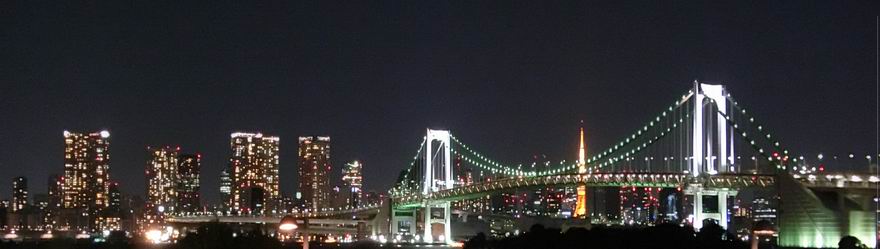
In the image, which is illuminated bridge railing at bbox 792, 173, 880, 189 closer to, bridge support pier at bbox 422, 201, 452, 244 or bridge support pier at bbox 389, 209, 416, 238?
bridge support pier at bbox 422, 201, 452, 244

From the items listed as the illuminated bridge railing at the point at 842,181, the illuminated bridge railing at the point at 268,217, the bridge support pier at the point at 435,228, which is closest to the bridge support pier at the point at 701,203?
the illuminated bridge railing at the point at 842,181

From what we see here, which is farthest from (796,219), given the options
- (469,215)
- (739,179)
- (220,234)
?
(469,215)

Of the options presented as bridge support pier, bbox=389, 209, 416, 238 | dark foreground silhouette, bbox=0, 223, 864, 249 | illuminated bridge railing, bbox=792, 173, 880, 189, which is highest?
illuminated bridge railing, bbox=792, 173, 880, 189

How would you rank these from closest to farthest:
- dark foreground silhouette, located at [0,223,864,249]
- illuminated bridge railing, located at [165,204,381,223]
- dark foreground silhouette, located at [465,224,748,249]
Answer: dark foreground silhouette, located at [465,224,748,249] < dark foreground silhouette, located at [0,223,864,249] < illuminated bridge railing, located at [165,204,381,223]

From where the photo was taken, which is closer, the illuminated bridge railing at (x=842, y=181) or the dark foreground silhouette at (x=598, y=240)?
the dark foreground silhouette at (x=598, y=240)

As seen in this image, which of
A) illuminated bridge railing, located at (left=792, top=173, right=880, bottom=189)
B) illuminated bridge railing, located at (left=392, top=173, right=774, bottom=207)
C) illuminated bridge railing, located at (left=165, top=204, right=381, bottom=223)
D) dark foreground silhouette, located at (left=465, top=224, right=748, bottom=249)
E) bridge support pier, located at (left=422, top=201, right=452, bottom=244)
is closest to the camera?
dark foreground silhouette, located at (left=465, top=224, right=748, bottom=249)

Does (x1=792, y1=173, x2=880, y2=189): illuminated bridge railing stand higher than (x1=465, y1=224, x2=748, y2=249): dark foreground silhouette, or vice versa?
(x1=792, y1=173, x2=880, y2=189): illuminated bridge railing

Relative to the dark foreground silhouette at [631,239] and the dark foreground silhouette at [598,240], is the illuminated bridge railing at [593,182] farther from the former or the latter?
the dark foreground silhouette at [631,239]

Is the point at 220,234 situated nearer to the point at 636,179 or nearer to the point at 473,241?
the point at 473,241

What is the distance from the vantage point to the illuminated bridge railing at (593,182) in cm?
8506

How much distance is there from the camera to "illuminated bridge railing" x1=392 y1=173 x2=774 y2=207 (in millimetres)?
85062

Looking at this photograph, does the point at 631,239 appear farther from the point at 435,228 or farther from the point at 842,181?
the point at 435,228

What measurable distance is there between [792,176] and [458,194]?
42.8m

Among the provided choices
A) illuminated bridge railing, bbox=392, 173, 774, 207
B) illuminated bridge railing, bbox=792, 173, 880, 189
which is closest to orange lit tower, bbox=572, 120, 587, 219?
illuminated bridge railing, bbox=392, 173, 774, 207
